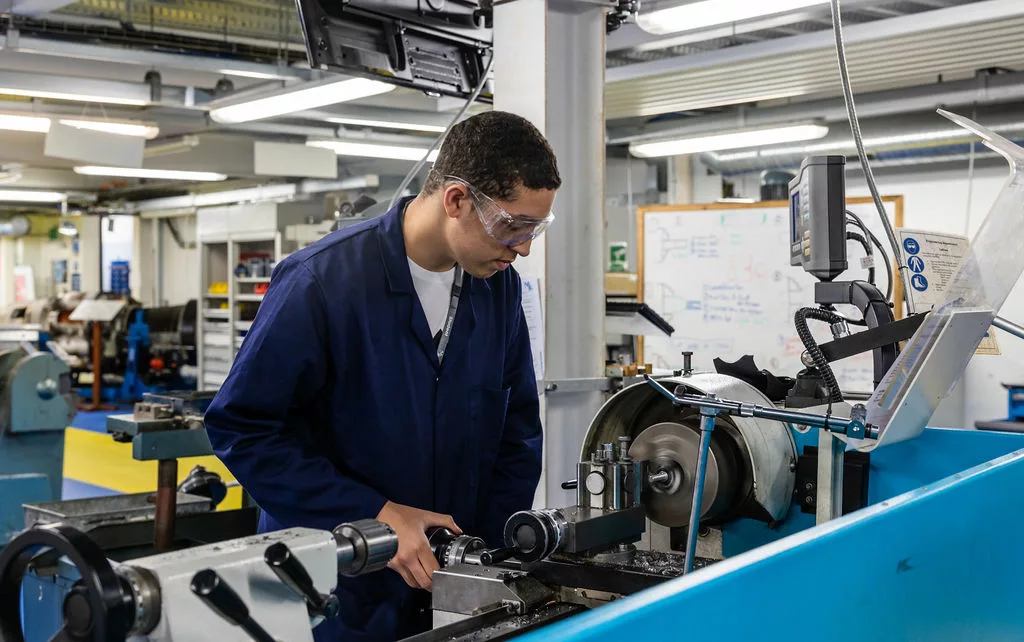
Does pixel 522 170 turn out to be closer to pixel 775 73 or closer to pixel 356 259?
pixel 356 259

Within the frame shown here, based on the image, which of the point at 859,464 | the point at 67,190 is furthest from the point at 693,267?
the point at 67,190

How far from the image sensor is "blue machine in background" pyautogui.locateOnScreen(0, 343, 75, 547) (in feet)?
11.8

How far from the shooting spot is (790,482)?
158cm

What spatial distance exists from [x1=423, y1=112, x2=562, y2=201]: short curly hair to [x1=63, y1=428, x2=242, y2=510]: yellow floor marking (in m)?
4.44

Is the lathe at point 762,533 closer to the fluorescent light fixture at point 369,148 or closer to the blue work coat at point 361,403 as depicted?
the blue work coat at point 361,403

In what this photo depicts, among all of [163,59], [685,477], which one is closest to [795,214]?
[685,477]

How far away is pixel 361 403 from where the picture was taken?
157cm

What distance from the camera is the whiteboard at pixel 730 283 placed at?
518cm

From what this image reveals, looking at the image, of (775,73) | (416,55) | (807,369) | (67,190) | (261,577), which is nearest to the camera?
(261,577)

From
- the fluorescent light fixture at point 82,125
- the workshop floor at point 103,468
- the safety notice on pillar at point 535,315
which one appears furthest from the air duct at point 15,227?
the safety notice on pillar at point 535,315

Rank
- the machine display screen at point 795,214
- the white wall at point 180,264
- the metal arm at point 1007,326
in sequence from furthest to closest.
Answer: the white wall at point 180,264, the machine display screen at point 795,214, the metal arm at point 1007,326

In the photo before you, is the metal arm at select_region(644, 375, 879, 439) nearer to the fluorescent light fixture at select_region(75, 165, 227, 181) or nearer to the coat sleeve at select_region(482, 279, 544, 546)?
the coat sleeve at select_region(482, 279, 544, 546)

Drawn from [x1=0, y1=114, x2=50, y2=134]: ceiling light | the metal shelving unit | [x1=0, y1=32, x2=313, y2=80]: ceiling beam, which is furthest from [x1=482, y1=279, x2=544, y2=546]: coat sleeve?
the metal shelving unit

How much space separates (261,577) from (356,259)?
0.88m
